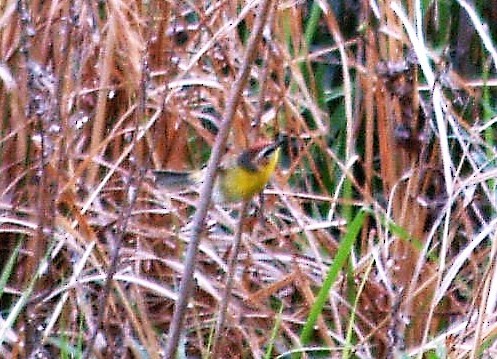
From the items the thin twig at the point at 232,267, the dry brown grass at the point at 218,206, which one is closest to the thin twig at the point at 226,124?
the thin twig at the point at 232,267

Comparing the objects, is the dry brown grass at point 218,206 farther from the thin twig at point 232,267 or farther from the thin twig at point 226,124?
the thin twig at point 226,124

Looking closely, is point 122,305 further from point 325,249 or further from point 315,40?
point 315,40

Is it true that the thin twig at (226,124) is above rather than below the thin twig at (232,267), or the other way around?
above

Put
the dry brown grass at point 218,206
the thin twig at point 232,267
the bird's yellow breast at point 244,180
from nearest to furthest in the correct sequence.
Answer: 1. the thin twig at point 232,267
2. the bird's yellow breast at point 244,180
3. the dry brown grass at point 218,206

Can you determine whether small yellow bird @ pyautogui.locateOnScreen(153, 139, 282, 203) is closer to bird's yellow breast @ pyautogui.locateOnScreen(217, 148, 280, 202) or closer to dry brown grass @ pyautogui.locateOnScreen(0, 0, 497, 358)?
bird's yellow breast @ pyautogui.locateOnScreen(217, 148, 280, 202)

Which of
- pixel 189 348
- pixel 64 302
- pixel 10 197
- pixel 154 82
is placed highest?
pixel 154 82

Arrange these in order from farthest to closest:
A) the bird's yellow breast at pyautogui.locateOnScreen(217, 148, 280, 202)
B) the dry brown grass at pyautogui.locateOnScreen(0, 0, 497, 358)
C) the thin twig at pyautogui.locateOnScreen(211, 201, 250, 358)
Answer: the dry brown grass at pyautogui.locateOnScreen(0, 0, 497, 358) → the bird's yellow breast at pyautogui.locateOnScreen(217, 148, 280, 202) → the thin twig at pyautogui.locateOnScreen(211, 201, 250, 358)

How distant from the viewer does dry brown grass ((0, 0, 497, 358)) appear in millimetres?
1470

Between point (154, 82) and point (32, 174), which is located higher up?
point (154, 82)

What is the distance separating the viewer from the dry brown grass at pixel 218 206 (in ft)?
4.82

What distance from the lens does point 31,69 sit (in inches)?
46.4

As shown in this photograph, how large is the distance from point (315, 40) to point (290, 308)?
0.65 meters

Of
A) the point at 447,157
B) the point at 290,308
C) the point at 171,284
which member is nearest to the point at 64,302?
the point at 171,284

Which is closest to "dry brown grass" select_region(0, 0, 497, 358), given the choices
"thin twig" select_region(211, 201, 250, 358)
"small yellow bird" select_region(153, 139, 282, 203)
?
"small yellow bird" select_region(153, 139, 282, 203)
